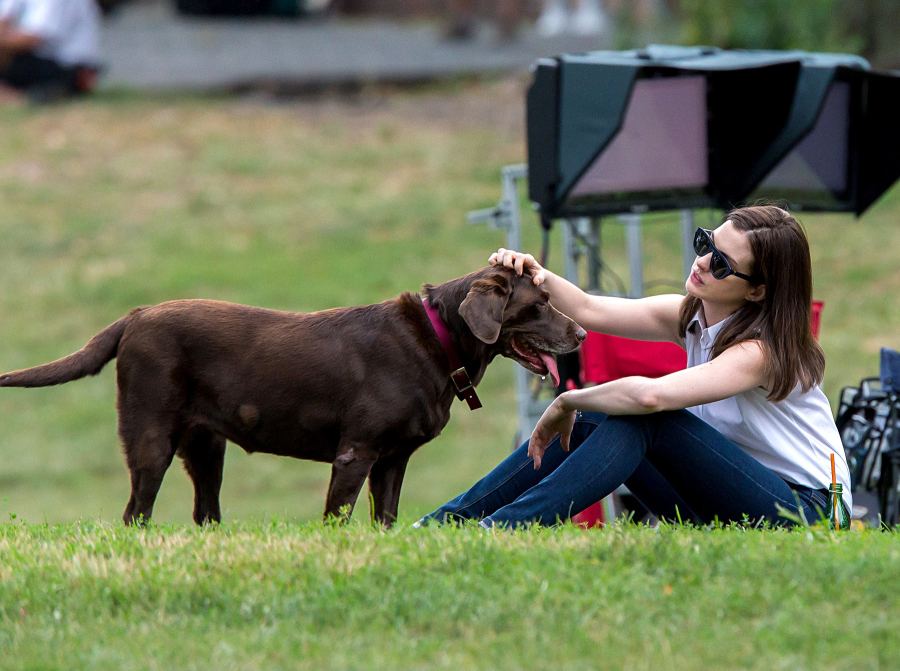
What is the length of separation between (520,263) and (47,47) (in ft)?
67.1

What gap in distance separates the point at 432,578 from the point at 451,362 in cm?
132

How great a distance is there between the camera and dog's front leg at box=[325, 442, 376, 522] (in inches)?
207

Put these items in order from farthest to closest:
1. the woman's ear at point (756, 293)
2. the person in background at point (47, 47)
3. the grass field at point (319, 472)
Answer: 1. the person in background at point (47, 47)
2. the woman's ear at point (756, 293)
3. the grass field at point (319, 472)

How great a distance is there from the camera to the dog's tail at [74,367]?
5.44 metres

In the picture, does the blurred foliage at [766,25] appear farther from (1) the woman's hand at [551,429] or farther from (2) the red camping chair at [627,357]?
(1) the woman's hand at [551,429]

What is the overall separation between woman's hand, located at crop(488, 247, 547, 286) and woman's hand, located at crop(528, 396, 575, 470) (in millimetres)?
642

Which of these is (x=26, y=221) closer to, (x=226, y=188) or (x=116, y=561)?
(x=226, y=188)

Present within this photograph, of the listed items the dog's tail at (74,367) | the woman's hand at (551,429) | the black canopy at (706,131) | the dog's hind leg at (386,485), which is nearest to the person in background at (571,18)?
the black canopy at (706,131)

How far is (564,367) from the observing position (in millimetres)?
7797

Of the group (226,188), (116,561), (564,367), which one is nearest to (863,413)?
(564,367)

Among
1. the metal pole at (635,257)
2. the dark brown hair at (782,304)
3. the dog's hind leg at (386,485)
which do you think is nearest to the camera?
the dark brown hair at (782,304)

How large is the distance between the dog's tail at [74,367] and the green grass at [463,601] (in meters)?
0.95

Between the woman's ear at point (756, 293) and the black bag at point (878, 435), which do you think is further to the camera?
the black bag at point (878, 435)

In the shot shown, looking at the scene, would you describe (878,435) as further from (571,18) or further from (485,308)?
(571,18)
